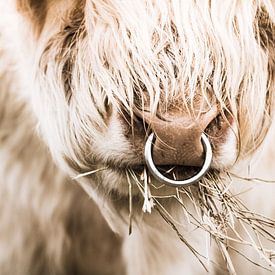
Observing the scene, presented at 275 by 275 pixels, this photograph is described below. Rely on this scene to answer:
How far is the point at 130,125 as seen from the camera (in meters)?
→ 1.26

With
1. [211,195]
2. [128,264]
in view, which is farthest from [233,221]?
[128,264]

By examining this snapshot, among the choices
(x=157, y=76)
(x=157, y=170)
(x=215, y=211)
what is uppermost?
(x=157, y=76)

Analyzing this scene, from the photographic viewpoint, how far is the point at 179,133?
1242 millimetres

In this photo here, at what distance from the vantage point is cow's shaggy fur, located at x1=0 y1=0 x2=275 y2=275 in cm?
126

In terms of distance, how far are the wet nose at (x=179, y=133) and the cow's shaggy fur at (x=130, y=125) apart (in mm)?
11

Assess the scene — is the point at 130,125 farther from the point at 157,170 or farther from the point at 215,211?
the point at 215,211

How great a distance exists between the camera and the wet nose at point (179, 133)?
1.24m

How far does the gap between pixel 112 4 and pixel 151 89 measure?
146mm

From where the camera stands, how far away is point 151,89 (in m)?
1.25

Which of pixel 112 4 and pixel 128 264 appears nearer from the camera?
pixel 112 4

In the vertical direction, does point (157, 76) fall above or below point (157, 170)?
above

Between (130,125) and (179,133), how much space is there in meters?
0.08

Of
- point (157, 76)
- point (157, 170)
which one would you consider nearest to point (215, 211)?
point (157, 170)

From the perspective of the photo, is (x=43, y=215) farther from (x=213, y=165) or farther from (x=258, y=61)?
(x=258, y=61)
